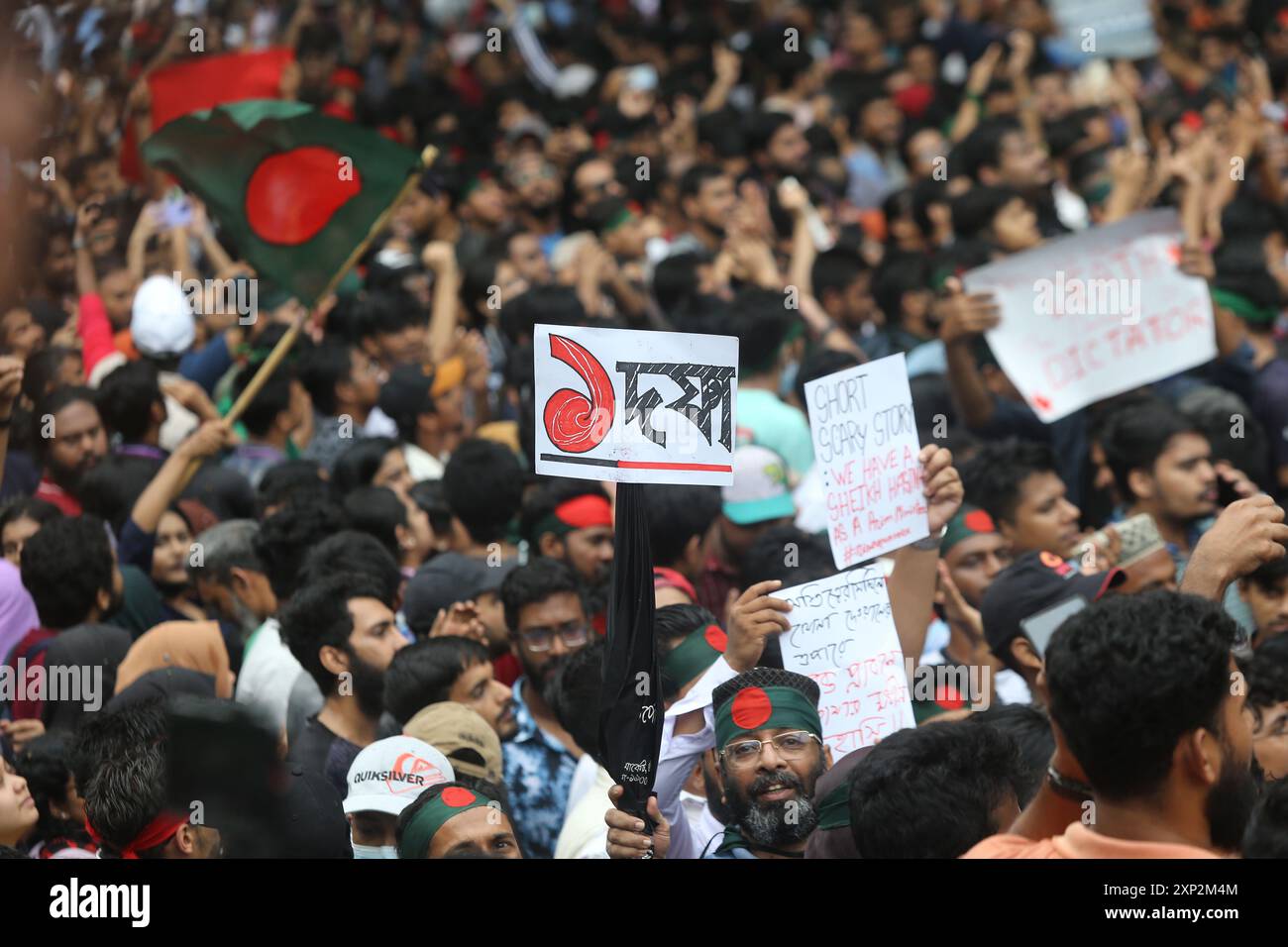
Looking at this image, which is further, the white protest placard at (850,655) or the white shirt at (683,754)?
the white protest placard at (850,655)

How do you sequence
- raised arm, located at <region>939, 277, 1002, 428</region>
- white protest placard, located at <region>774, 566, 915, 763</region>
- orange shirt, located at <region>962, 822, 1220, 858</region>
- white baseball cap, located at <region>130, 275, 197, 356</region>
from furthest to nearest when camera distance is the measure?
white baseball cap, located at <region>130, 275, 197, 356</region>
raised arm, located at <region>939, 277, 1002, 428</region>
white protest placard, located at <region>774, 566, 915, 763</region>
orange shirt, located at <region>962, 822, 1220, 858</region>

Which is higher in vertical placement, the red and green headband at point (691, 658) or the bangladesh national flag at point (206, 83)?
the bangladesh national flag at point (206, 83)

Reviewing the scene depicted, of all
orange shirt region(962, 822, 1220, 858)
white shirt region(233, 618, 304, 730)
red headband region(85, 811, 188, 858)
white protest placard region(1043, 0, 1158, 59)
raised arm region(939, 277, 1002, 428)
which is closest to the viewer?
orange shirt region(962, 822, 1220, 858)

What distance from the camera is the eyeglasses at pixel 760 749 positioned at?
4.02 metres

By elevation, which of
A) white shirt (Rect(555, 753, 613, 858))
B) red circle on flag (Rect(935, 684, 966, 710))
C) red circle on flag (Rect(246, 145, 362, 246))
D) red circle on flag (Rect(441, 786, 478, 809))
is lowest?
white shirt (Rect(555, 753, 613, 858))

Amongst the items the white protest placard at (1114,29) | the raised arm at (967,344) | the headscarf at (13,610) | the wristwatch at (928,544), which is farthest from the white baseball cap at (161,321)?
the white protest placard at (1114,29)

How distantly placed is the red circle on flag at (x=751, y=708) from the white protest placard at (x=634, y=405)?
54cm

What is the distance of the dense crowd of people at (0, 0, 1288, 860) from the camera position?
3521mm

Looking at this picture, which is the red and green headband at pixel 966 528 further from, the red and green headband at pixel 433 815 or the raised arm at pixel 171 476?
the raised arm at pixel 171 476

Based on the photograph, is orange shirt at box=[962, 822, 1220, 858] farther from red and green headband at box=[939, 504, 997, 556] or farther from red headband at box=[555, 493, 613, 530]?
red headband at box=[555, 493, 613, 530]

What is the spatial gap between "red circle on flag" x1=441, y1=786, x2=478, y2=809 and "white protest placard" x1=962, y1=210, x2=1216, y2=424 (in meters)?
3.69

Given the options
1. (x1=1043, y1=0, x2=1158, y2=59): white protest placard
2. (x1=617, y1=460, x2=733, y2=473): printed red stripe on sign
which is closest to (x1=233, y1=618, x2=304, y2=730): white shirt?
(x1=617, y1=460, x2=733, y2=473): printed red stripe on sign
